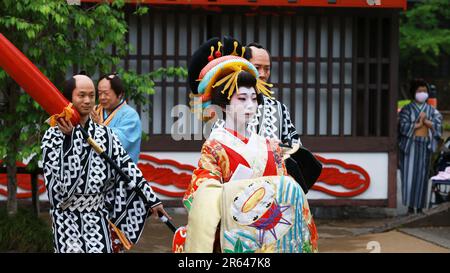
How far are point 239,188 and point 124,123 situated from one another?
3.20 meters

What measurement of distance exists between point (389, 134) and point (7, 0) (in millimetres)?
6258

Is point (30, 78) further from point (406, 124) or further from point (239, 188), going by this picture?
point (406, 124)

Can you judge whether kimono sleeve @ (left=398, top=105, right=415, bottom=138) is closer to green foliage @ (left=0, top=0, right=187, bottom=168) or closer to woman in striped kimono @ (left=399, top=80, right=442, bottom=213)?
woman in striped kimono @ (left=399, top=80, right=442, bottom=213)

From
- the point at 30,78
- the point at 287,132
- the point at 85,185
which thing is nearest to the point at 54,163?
the point at 85,185

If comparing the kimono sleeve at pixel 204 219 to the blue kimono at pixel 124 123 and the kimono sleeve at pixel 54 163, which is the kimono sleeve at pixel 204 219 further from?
the blue kimono at pixel 124 123

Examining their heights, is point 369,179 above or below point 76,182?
below

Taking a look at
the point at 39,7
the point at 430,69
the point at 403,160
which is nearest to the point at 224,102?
the point at 39,7

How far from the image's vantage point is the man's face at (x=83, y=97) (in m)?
6.70

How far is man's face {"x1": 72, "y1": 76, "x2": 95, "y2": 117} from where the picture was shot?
6.70 metres

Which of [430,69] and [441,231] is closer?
[441,231]

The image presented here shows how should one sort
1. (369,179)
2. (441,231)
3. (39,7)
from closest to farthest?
(39,7), (441,231), (369,179)

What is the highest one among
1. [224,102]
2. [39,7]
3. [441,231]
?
[39,7]

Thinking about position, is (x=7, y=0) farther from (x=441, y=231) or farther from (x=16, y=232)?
(x=441, y=231)

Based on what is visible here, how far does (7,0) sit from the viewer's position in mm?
8852
